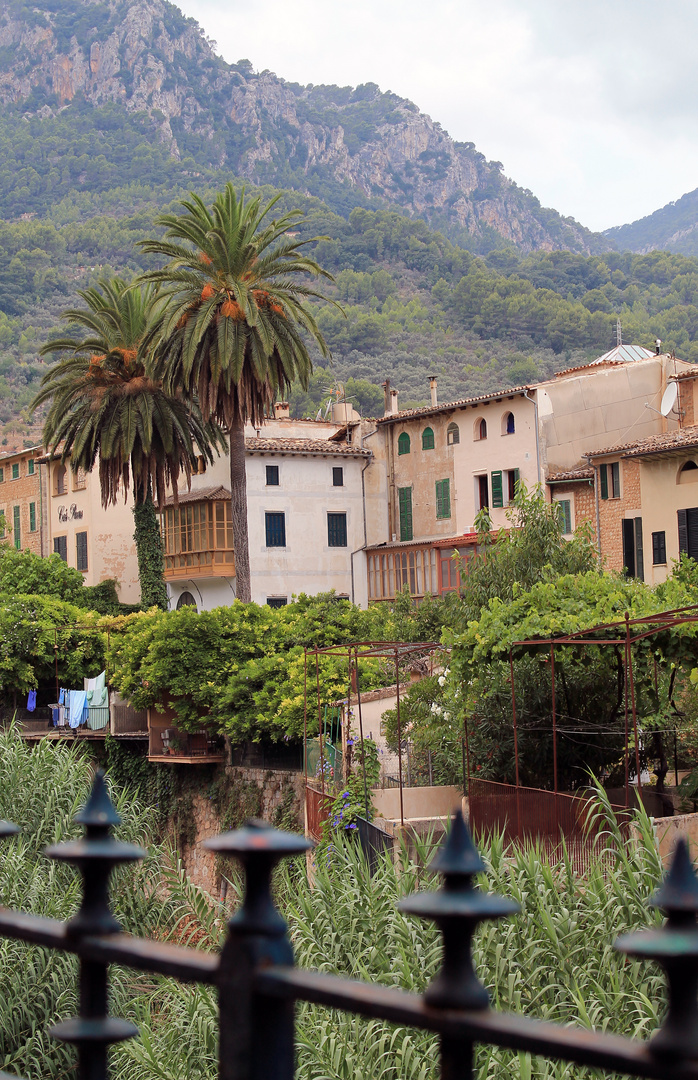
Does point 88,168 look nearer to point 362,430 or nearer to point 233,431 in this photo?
point 362,430

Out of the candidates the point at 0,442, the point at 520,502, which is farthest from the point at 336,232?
the point at 520,502

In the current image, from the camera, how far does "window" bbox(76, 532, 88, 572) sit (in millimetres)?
53844

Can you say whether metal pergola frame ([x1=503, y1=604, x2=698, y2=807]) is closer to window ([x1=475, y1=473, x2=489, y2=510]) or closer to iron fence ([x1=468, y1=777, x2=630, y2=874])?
iron fence ([x1=468, y1=777, x2=630, y2=874])

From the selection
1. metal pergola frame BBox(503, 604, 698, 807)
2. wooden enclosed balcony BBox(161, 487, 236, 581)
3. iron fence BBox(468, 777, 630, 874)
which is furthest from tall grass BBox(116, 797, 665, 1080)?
wooden enclosed balcony BBox(161, 487, 236, 581)

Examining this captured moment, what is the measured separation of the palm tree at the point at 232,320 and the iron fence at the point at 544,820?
18.0 meters

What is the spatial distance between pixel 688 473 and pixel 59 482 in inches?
1322

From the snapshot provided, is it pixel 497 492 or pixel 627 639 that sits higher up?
pixel 497 492

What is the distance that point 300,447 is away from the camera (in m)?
47.3

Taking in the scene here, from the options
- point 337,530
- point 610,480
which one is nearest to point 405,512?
point 337,530

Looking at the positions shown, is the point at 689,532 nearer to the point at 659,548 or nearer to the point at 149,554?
the point at 659,548

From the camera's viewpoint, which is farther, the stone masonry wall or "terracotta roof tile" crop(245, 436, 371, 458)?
"terracotta roof tile" crop(245, 436, 371, 458)

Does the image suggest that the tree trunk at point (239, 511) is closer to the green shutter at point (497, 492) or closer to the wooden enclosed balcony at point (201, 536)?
the wooden enclosed balcony at point (201, 536)

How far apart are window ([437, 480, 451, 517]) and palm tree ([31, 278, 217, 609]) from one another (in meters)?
13.1

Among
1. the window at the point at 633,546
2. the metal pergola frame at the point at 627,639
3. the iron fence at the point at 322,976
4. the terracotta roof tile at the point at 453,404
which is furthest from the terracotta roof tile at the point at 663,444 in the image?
the iron fence at the point at 322,976
